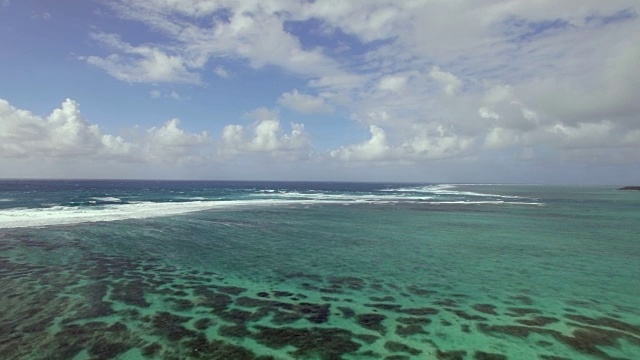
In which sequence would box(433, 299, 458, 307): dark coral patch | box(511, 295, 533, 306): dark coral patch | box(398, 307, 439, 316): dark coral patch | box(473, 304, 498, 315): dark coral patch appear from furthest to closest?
box(511, 295, 533, 306): dark coral patch, box(433, 299, 458, 307): dark coral patch, box(473, 304, 498, 315): dark coral patch, box(398, 307, 439, 316): dark coral patch

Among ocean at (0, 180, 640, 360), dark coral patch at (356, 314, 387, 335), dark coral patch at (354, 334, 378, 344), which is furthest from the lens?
dark coral patch at (356, 314, 387, 335)

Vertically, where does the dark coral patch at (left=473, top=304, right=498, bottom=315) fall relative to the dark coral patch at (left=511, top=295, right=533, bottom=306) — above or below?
below

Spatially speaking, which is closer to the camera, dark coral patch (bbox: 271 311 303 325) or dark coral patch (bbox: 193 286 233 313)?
dark coral patch (bbox: 271 311 303 325)

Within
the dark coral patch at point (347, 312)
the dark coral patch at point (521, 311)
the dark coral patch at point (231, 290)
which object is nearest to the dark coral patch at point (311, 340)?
the dark coral patch at point (347, 312)

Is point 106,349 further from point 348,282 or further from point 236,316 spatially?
point 348,282

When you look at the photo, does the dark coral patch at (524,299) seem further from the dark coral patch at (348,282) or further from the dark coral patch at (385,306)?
the dark coral patch at (348,282)

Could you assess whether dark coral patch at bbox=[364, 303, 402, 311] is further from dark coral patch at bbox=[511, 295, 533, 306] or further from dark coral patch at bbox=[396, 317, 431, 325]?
dark coral patch at bbox=[511, 295, 533, 306]

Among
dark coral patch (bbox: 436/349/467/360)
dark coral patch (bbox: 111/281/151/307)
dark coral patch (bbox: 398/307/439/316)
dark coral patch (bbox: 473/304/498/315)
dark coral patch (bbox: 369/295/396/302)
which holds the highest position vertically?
dark coral patch (bbox: 111/281/151/307)

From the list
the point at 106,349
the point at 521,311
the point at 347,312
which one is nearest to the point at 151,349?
the point at 106,349

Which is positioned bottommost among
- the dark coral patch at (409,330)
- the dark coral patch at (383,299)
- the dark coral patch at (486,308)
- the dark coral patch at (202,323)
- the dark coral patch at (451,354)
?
the dark coral patch at (451,354)

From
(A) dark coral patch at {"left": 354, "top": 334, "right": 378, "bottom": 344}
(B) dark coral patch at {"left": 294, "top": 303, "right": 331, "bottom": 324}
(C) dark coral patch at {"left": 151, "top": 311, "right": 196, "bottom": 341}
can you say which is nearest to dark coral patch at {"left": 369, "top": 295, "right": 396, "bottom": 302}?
(B) dark coral patch at {"left": 294, "top": 303, "right": 331, "bottom": 324}
